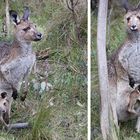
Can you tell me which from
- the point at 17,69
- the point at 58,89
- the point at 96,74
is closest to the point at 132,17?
the point at 96,74

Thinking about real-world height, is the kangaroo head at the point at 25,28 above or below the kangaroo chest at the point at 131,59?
above

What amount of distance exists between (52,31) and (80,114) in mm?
459

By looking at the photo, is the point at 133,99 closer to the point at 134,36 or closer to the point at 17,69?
the point at 134,36

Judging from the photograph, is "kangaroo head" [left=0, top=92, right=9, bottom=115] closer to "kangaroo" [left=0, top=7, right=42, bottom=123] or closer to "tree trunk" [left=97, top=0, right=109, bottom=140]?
"kangaroo" [left=0, top=7, right=42, bottom=123]

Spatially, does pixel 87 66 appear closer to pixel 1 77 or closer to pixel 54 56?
pixel 54 56

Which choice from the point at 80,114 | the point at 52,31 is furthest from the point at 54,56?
the point at 80,114

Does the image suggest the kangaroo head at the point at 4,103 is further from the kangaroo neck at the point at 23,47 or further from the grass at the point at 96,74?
the grass at the point at 96,74

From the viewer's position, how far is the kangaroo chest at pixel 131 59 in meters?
3.16

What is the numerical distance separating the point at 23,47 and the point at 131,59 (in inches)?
22.0

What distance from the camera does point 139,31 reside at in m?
3.14

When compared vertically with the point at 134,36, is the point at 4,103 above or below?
below

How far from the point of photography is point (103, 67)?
3.16m

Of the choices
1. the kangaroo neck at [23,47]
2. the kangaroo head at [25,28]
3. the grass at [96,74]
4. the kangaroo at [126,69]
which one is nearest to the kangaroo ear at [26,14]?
the kangaroo head at [25,28]

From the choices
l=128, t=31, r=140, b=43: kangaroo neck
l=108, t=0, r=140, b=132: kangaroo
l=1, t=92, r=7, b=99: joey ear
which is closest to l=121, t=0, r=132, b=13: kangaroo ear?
l=108, t=0, r=140, b=132: kangaroo
